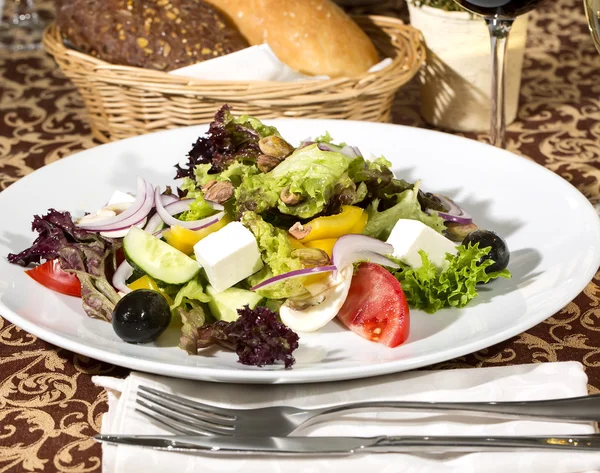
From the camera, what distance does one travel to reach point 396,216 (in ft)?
6.53

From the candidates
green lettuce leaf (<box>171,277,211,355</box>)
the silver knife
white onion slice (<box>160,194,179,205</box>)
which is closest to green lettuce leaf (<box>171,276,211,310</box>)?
green lettuce leaf (<box>171,277,211,355</box>)

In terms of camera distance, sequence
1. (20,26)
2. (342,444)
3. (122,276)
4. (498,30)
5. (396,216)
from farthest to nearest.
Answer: (20,26) < (498,30) < (396,216) < (122,276) < (342,444)

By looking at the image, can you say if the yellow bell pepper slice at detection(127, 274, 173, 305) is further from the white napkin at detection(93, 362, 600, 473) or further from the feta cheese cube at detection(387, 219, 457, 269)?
the feta cheese cube at detection(387, 219, 457, 269)

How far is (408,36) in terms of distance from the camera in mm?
3162

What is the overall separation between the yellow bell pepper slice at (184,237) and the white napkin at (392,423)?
0.37 meters

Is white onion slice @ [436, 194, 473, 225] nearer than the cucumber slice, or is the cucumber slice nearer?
the cucumber slice

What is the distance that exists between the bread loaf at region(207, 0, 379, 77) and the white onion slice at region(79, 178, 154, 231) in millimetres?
1270

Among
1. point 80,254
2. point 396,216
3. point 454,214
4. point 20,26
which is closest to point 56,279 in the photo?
point 80,254

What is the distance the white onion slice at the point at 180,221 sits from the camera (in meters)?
1.85

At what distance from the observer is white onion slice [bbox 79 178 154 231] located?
194cm

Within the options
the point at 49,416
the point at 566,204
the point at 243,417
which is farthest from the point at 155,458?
the point at 566,204

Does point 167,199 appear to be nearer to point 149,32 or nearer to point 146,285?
point 146,285

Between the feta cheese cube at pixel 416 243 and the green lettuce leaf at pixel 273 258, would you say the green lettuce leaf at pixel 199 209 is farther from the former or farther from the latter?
the feta cheese cube at pixel 416 243

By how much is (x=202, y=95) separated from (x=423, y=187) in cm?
81
